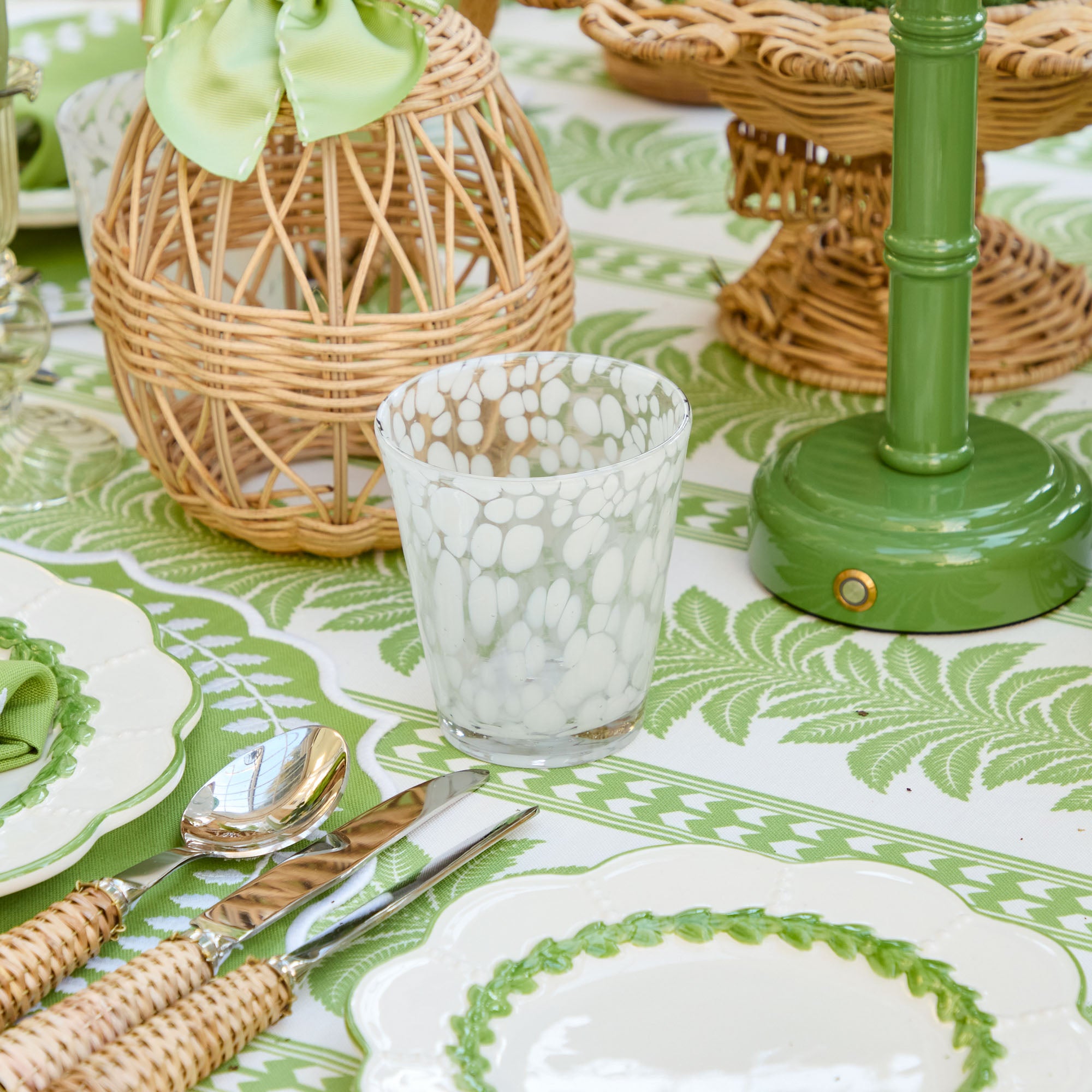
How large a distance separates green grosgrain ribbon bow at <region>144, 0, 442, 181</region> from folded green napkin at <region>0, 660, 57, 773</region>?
0.21m

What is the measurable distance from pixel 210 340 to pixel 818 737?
0.28 m

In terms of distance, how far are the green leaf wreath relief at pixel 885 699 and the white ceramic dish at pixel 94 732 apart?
18cm

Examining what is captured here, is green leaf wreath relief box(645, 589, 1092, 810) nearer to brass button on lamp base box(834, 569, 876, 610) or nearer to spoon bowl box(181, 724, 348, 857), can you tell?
brass button on lamp base box(834, 569, 876, 610)

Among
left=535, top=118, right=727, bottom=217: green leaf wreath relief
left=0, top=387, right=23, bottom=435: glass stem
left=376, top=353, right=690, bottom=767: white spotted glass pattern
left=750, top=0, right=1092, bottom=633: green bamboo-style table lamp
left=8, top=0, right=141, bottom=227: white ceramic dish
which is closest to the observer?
left=376, top=353, right=690, bottom=767: white spotted glass pattern

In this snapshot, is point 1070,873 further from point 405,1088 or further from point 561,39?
point 561,39

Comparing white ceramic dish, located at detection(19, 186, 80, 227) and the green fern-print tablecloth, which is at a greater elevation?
white ceramic dish, located at detection(19, 186, 80, 227)

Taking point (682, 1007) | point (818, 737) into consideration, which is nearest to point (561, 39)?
point (818, 737)

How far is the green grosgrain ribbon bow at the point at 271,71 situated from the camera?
1.82 feet

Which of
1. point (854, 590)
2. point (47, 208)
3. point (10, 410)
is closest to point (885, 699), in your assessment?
point (854, 590)

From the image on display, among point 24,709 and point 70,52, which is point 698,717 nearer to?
point 24,709

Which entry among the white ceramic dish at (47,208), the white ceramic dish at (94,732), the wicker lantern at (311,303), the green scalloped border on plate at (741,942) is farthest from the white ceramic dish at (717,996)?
the white ceramic dish at (47,208)

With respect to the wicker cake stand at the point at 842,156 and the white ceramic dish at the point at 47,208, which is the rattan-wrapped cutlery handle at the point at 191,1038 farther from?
the white ceramic dish at the point at 47,208

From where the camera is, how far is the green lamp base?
1.94ft

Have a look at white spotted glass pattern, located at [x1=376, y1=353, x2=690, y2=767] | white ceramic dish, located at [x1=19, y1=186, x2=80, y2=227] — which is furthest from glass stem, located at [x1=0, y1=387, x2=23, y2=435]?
white spotted glass pattern, located at [x1=376, y1=353, x2=690, y2=767]
